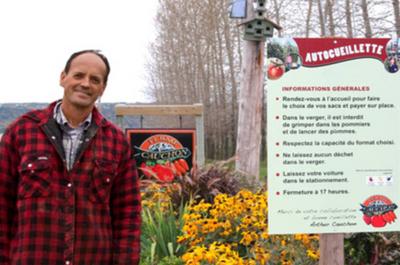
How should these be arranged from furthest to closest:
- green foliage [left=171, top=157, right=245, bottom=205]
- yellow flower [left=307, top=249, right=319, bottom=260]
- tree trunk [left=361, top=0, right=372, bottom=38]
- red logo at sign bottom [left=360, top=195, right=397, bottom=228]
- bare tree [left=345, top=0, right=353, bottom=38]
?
bare tree [left=345, top=0, right=353, bottom=38] < tree trunk [left=361, top=0, right=372, bottom=38] < green foliage [left=171, top=157, right=245, bottom=205] < yellow flower [left=307, top=249, right=319, bottom=260] < red logo at sign bottom [left=360, top=195, right=397, bottom=228]

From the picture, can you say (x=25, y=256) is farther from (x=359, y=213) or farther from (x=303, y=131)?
(x=359, y=213)

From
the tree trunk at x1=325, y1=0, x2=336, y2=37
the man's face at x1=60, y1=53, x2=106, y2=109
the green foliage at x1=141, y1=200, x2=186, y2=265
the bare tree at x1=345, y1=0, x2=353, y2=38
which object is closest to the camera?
the man's face at x1=60, y1=53, x2=106, y2=109

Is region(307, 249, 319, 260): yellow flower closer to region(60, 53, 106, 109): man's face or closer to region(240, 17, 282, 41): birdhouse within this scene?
region(60, 53, 106, 109): man's face

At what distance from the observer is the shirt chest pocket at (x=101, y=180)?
2.46 m

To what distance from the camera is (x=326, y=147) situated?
3156mm

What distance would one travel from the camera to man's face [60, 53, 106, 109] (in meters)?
2.46

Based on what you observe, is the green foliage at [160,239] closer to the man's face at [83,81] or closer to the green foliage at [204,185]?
the green foliage at [204,185]

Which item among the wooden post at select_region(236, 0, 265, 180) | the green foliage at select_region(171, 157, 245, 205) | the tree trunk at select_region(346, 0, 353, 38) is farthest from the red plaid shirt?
the tree trunk at select_region(346, 0, 353, 38)

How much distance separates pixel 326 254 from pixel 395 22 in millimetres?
Result: 16180

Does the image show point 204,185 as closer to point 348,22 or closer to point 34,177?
point 34,177

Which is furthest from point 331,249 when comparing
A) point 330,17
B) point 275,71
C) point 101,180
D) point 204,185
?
point 330,17

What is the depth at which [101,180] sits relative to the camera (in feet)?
8.11

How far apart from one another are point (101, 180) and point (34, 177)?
0.96ft

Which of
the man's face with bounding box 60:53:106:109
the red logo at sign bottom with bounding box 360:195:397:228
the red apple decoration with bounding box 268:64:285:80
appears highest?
the red apple decoration with bounding box 268:64:285:80
